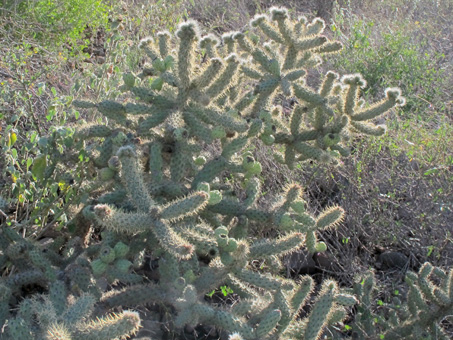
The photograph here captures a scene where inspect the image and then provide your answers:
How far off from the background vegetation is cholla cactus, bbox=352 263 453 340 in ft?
1.44

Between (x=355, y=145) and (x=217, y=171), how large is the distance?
1980 millimetres

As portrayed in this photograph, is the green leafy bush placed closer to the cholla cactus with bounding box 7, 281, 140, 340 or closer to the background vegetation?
the background vegetation

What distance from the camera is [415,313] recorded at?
2764 mm

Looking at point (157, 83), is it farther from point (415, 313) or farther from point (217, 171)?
point (415, 313)

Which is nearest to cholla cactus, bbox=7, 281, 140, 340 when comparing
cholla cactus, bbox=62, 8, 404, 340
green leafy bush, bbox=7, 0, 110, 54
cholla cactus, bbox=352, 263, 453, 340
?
cholla cactus, bbox=62, 8, 404, 340

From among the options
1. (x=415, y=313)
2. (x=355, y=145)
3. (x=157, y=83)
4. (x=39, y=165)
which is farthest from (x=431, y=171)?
(x=39, y=165)

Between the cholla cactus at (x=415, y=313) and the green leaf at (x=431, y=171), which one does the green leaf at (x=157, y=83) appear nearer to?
the cholla cactus at (x=415, y=313)

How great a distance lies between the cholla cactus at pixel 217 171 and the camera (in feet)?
7.70

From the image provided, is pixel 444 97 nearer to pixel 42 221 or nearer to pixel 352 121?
pixel 352 121

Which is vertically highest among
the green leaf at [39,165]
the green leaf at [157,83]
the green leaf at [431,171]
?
the green leaf at [157,83]

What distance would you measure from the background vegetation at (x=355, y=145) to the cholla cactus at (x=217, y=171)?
40 centimetres

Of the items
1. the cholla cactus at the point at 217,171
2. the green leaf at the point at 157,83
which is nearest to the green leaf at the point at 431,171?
the cholla cactus at the point at 217,171

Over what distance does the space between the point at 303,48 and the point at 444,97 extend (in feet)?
9.59

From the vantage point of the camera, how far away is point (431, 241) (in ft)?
11.6
